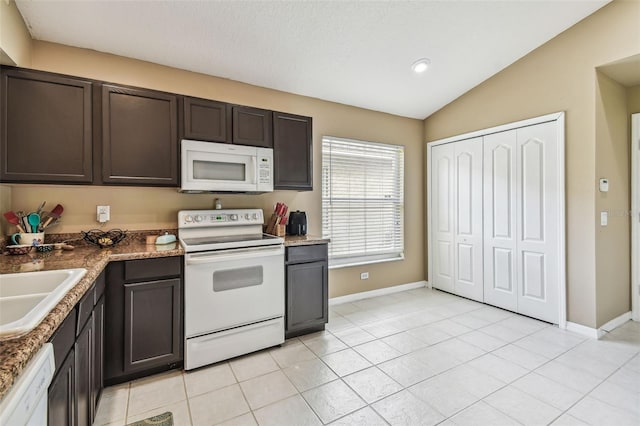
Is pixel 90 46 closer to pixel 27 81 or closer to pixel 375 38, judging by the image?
pixel 27 81

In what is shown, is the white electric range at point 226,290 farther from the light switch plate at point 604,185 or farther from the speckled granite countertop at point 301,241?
the light switch plate at point 604,185

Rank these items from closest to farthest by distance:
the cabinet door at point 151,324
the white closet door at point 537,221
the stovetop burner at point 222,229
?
the cabinet door at point 151,324 < the stovetop burner at point 222,229 < the white closet door at point 537,221

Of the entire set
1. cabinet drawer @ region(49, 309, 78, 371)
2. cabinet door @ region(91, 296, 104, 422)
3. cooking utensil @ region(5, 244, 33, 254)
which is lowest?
cabinet door @ region(91, 296, 104, 422)

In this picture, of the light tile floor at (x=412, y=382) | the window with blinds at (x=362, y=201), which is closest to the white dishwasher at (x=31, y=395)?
the light tile floor at (x=412, y=382)

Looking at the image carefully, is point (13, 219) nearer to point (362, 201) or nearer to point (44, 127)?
point (44, 127)

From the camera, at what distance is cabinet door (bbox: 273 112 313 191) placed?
2932 millimetres

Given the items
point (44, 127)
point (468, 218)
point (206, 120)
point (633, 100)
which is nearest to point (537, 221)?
point (468, 218)

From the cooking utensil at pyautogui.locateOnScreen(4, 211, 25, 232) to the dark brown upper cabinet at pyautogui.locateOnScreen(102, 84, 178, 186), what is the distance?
0.62 m

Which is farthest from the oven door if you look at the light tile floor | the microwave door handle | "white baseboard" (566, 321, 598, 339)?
"white baseboard" (566, 321, 598, 339)

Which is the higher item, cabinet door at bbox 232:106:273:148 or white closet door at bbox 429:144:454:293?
cabinet door at bbox 232:106:273:148

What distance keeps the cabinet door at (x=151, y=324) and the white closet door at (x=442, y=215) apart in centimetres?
344

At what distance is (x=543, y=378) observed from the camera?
2.19m

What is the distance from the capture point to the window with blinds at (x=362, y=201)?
12.1ft

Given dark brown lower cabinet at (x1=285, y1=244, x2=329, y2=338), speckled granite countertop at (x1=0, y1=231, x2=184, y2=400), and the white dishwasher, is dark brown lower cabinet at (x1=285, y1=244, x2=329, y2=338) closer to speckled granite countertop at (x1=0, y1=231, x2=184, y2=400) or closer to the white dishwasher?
speckled granite countertop at (x1=0, y1=231, x2=184, y2=400)
